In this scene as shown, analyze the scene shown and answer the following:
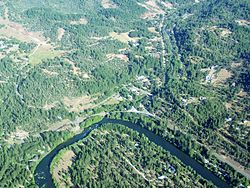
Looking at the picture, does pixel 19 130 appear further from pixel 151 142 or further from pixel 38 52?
pixel 38 52

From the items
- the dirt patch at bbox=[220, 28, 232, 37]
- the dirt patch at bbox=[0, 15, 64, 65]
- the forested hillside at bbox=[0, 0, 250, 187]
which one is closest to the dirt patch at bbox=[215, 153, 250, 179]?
the forested hillside at bbox=[0, 0, 250, 187]

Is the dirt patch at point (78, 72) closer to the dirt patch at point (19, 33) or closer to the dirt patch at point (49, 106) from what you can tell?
the dirt patch at point (49, 106)

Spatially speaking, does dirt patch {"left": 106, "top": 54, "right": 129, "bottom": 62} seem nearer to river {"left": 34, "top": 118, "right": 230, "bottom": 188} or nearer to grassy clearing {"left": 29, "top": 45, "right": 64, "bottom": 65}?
grassy clearing {"left": 29, "top": 45, "right": 64, "bottom": 65}

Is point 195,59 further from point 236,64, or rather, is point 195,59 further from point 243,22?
point 243,22

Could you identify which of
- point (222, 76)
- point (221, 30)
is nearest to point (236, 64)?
point (222, 76)

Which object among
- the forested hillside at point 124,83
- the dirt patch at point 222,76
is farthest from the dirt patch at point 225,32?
the dirt patch at point 222,76
